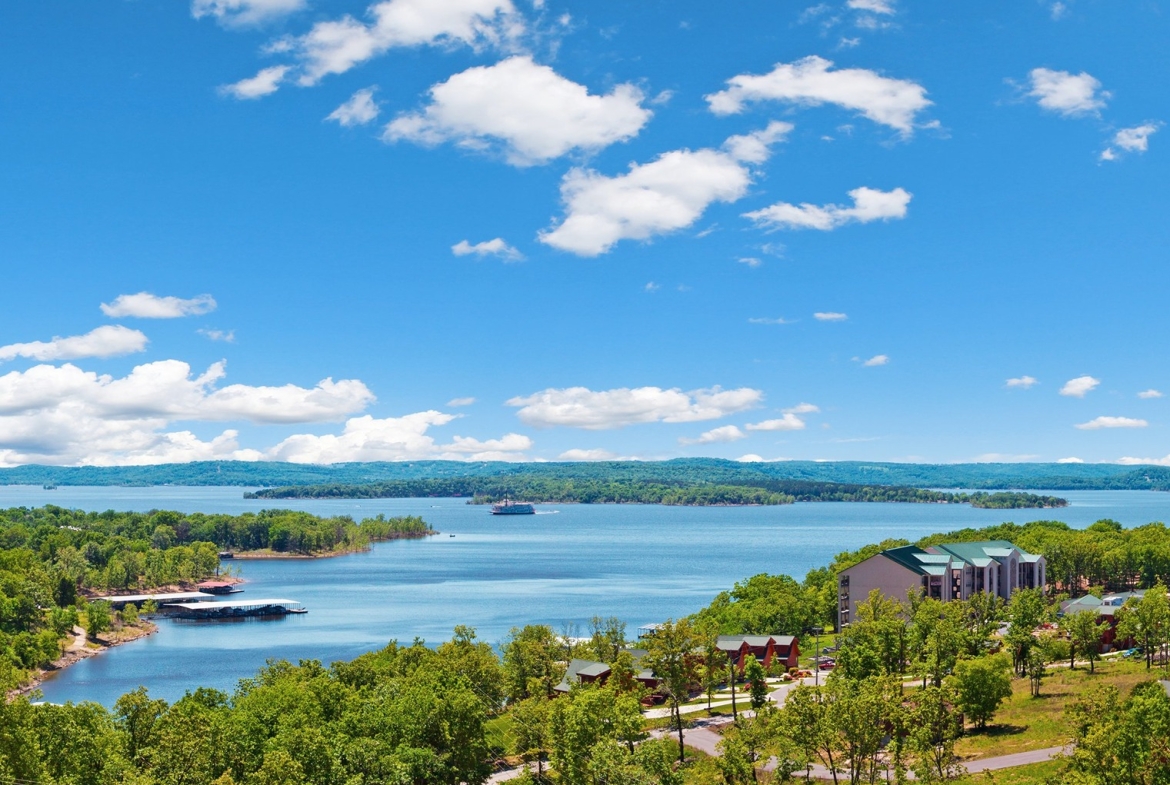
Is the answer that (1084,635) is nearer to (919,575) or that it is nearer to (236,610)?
(919,575)

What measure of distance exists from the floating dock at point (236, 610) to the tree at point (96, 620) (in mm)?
13809

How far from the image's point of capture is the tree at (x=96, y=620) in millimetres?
81875

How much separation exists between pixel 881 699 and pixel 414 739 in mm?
15075

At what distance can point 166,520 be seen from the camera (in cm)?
16212

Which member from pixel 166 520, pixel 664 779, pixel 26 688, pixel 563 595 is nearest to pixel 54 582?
pixel 26 688

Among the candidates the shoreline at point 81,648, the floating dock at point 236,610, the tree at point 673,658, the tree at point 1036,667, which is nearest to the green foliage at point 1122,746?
the tree at point 673,658

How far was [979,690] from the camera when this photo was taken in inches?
1549

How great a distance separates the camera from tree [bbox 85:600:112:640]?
8188 cm

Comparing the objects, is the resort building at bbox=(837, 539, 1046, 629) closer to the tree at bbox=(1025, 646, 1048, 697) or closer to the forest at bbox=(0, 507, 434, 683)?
the tree at bbox=(1025, 646, 1048, 697)

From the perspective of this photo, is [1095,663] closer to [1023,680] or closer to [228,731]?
[1023,680]

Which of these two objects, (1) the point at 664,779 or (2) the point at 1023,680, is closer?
(1) the point at 664,779

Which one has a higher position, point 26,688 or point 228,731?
point 228,731

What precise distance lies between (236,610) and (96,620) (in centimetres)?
1968

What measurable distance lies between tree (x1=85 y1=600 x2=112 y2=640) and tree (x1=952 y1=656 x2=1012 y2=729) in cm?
6785
